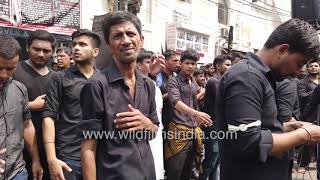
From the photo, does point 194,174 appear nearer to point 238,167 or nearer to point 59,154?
point 59,154

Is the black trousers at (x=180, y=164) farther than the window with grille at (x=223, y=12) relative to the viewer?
No

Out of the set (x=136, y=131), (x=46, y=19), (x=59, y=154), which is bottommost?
(x=59, y=154)

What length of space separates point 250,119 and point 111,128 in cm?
74

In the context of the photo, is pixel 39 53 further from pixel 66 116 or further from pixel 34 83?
pixel 66 116

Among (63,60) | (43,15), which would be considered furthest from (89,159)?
(43,15)

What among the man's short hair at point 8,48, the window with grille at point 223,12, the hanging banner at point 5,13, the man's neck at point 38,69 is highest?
the window with grille at point 223,12

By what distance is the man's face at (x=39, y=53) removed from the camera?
3252mm

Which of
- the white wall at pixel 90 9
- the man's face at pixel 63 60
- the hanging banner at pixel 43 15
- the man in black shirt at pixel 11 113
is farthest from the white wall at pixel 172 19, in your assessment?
the man in black shirt at pixel 11 113

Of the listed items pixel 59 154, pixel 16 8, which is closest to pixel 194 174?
pixel 59 154

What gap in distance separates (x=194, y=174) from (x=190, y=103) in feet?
4.93

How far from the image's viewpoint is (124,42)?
2113 millimetres

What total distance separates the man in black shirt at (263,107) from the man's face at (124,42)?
55cm

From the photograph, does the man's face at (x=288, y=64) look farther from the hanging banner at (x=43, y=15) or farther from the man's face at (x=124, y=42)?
the hanging banner at (x=43, y=15)

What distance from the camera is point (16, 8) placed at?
29.0 ft
